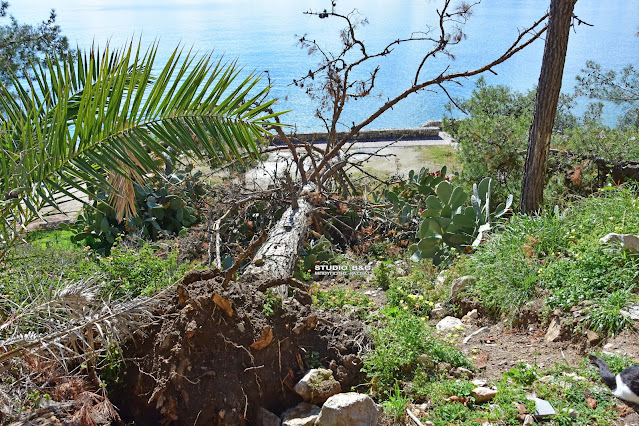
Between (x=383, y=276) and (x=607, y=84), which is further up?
(x=607, y=84)

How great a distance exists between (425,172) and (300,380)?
4.13 m

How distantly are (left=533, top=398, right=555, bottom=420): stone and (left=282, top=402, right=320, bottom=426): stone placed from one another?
116cm

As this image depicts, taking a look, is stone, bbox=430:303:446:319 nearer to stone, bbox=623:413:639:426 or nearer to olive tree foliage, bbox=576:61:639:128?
stone, bbox=623:413:639:426

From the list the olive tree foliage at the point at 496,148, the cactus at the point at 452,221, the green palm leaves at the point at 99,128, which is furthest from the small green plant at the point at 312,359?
the olive tree foliage at the point at 496,148

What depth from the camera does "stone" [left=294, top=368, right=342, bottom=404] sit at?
10.4ft

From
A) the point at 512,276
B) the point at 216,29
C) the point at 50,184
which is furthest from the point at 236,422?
the point at 216,29

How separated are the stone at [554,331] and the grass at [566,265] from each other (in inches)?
4.1

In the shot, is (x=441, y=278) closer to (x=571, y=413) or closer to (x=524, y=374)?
(x=524, y=374)

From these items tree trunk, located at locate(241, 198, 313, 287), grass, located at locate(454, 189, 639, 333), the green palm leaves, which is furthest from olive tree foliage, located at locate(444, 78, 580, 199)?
the green palm leaves

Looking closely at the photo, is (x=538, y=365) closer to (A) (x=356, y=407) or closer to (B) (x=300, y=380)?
(A) (x=356, y=407)

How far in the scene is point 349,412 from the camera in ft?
9.32

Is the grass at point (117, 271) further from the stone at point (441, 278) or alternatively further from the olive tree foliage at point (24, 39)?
the olive tree foliage at point (24, 39)

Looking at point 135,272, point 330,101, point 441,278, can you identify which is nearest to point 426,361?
point 441,278

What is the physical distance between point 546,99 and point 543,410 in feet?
11.2
